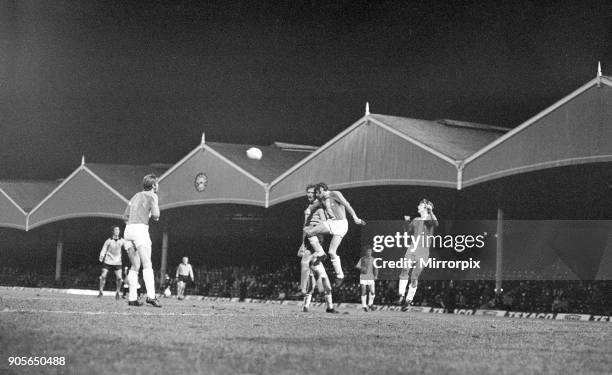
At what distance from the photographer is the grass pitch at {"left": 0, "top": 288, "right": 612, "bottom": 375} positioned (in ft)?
23.8

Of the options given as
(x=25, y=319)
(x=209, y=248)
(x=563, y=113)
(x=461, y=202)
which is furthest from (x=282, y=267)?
(x=25, y=319)

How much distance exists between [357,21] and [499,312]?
10.2m

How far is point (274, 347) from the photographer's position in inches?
354

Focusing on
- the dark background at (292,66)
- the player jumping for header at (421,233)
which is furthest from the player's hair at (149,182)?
the player jumping for header at (421,233)

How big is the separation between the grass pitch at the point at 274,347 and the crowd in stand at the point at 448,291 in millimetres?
14849

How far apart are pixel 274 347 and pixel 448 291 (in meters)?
21.9

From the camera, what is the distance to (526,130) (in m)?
27.5

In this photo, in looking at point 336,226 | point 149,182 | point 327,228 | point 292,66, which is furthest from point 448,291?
point 149,182

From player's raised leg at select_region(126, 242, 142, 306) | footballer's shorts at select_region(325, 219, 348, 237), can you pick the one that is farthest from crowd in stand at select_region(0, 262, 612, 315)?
player's raised leg at select_region(126, 242, 142, 306)

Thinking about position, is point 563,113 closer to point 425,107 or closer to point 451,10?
point 451,10

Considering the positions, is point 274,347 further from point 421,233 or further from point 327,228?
point 421,233

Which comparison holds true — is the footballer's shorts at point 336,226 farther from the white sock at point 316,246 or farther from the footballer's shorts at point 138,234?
the footballer's shorts at point 138,234

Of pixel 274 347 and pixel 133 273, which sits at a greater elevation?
pixel 133 273

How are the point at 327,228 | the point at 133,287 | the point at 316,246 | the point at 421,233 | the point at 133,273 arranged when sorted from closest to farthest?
the point at 133,287, the point at 133,273, the point at 316,246, the point at 327,228, the point at 421,233
